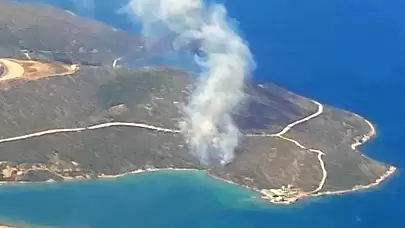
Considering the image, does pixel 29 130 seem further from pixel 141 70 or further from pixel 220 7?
pixel 220 7


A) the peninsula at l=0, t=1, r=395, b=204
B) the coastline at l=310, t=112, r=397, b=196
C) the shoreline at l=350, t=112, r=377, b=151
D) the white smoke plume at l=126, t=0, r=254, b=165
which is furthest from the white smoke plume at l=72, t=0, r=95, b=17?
the coastline at l=310, t=112, r=397, b=196

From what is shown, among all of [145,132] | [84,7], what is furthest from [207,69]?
[84,7]

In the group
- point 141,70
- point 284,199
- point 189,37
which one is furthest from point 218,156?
point 189,37

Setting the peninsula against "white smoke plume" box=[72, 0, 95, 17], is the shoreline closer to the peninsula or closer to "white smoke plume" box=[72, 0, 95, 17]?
the peninsula

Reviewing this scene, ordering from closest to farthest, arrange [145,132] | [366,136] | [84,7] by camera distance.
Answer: [145,132] → [366,136] → [84,7]

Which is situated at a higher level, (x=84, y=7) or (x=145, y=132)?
(x=84, y=7)

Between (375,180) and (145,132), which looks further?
(145,132)

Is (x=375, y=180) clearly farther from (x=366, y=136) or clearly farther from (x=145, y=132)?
(x=145, y=132)
